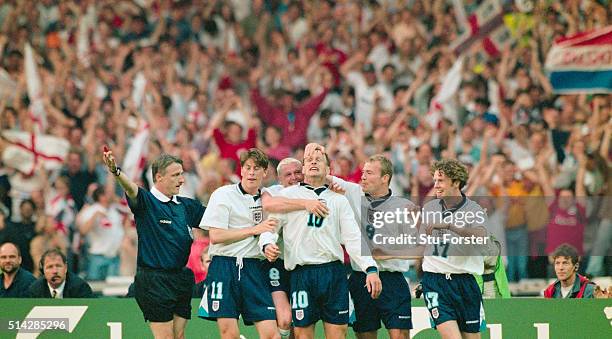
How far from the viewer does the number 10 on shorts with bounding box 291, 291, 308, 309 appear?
38.2ft

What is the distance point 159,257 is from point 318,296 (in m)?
1.58

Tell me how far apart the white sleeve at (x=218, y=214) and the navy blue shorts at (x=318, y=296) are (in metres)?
0.87

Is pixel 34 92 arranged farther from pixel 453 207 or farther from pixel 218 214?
pixel 453 207

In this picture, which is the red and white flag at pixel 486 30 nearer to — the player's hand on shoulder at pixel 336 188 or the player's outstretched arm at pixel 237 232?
the player's hand on shoulder at pixel 336 188

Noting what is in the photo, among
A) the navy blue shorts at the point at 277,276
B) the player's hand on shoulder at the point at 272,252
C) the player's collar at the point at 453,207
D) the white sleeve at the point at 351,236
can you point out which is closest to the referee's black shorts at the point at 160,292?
the navy blue shorts at the point at 277,276

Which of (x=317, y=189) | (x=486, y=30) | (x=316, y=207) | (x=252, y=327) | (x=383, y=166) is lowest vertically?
(x=252, y=327)

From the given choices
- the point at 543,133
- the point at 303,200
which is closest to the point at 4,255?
the point at 303,200

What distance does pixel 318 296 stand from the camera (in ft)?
38.3

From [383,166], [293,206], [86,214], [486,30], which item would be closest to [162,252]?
[293,206]

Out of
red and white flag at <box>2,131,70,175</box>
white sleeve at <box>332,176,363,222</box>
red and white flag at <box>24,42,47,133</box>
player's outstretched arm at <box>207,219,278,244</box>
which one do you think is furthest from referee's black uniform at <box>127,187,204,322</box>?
red and white flag at <box>24,42,47,133</box>

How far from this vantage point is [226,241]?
11719 mm

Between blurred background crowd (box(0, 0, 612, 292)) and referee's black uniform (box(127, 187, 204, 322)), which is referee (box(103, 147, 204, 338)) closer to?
referee's black uniform (box(127, 187, 204, 322))

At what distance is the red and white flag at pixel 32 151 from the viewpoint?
745 inches

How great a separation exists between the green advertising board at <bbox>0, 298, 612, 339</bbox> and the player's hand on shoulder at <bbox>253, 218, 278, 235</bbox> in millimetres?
1934
